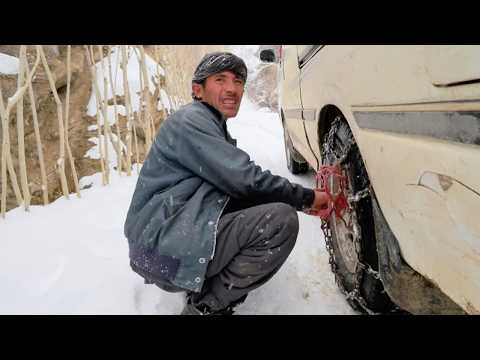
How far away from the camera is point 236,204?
1.50 metres

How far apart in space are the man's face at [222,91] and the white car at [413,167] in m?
0.42

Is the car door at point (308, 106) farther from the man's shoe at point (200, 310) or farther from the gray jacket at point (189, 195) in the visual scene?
the man's shoe at point (200, 310)

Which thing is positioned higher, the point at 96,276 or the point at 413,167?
the point at 413,167

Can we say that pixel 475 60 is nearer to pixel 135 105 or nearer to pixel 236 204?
pixel 236 204

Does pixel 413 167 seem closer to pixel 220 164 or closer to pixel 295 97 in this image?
pixel 220 164

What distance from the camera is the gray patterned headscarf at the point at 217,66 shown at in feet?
4.67

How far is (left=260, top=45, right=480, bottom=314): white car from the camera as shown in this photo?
1.94 ft

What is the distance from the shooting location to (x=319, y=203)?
1.39 m

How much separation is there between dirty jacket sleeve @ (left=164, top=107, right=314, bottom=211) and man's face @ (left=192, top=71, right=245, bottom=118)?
17 cm

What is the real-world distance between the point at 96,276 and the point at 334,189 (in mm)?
1443

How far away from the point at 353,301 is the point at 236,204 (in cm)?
69

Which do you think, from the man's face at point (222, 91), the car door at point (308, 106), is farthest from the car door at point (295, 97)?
the man's face at point (222, 91)

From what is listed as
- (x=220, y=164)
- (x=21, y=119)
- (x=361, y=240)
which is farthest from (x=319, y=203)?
(x=21, y=119)
